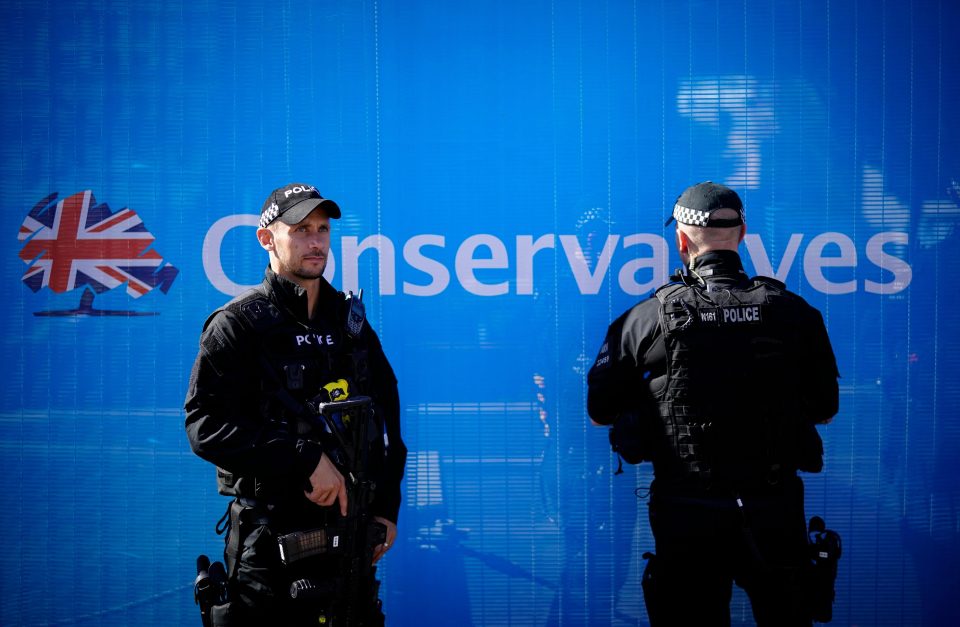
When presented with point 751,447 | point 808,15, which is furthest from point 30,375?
point 808,15

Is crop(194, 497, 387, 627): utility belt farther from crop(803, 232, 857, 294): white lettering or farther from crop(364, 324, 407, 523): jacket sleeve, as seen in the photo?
crop(803, 232, 857, 294): white lettering

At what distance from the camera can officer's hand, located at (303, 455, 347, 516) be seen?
191cm

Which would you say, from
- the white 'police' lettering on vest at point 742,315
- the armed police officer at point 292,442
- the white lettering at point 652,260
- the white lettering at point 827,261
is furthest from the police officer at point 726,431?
the armed police officer at point 292,442

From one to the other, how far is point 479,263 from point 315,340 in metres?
0.96

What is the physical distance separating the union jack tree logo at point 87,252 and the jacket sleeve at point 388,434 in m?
1.21

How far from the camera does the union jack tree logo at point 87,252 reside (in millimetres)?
2791

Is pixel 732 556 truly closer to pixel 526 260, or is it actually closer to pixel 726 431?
pixel 726 431

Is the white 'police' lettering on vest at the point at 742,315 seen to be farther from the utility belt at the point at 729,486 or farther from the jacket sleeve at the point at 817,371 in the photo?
the utility belt at the point at 729,486

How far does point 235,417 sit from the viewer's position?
75.5 inches

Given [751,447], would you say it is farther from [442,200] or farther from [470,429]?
[442,200]

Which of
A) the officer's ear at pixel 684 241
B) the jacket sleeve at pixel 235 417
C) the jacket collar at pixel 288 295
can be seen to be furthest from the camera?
the officer's ear at pixel 684 241

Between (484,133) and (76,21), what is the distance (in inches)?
74.8

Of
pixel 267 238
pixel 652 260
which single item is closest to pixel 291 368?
pixel 267 238

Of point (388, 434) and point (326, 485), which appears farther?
point (388, 434)
